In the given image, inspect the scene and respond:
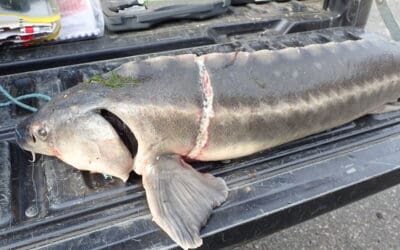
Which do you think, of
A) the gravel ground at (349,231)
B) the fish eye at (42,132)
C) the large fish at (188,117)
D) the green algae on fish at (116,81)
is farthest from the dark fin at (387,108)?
the fish eye at (42,132)

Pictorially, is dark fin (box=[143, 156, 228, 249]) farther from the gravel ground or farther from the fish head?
the gravel ground

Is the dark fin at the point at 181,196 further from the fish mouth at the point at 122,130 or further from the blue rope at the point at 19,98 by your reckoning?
the blue rope at the point at 19,98

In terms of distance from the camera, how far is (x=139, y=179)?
5.77ft

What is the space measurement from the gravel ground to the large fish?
99 cm

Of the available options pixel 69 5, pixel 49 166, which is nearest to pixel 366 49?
pixel 49 166

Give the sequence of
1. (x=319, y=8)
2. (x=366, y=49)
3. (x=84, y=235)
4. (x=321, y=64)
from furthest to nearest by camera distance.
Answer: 1. (x=319, y=8)
2. (x=366, y=49)
3. (x=321, y=64)
4. (x=84, y=235)

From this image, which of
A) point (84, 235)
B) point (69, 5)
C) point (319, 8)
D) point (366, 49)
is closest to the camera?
point (84, 235)

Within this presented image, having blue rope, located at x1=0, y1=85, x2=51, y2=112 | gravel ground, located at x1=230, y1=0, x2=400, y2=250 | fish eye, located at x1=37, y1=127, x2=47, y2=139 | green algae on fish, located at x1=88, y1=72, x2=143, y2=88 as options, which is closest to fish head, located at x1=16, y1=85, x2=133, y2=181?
fish eye, located at x1=37, y1=127, x2=47, y2=139

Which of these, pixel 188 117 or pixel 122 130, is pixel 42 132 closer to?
pixel 122 130

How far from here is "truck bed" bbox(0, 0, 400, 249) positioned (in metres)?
1.52

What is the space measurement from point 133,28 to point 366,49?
1.32m

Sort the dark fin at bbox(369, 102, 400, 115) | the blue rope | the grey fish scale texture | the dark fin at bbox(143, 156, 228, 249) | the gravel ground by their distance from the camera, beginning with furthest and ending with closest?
1. the gravel ground
2. the dark fin at bbox(369, 102, 400, 115)
3. the blue rope
4. the grey fish scale texture
5. the dark fin at bbox(143, 156, 228, 249)

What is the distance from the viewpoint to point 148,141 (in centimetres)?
171

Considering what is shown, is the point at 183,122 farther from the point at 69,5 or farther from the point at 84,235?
the point at 69,5
